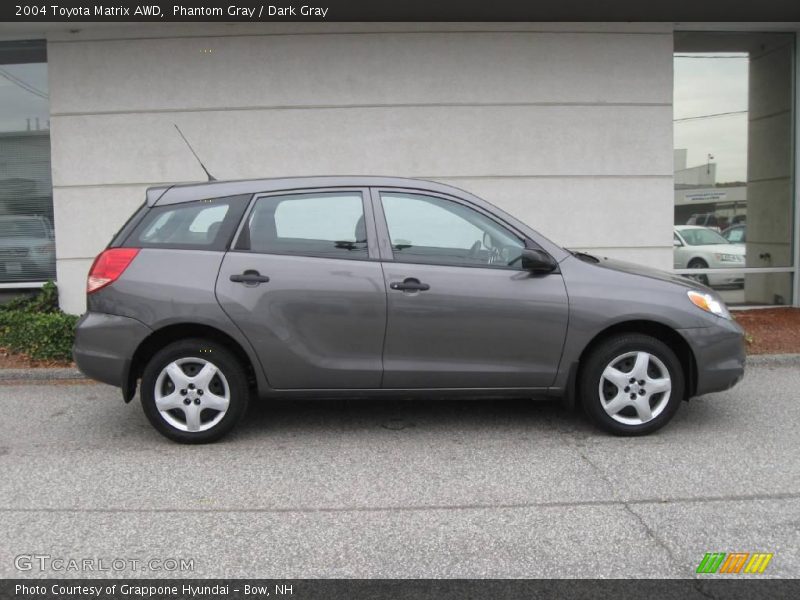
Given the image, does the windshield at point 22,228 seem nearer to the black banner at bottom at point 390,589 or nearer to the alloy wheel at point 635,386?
the black banner at bottom at point 390,589

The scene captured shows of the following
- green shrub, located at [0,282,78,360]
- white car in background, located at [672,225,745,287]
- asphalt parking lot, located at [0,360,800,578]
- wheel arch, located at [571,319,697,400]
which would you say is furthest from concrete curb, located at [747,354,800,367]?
green shrub, located at [0,282,78,360]

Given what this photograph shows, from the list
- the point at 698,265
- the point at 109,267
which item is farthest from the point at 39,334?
the point at 698,265

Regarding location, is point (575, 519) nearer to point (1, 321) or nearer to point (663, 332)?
point (663, 332)

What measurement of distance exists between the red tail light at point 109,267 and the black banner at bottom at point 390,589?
2.19m

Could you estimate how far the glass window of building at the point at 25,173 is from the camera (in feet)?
28.7

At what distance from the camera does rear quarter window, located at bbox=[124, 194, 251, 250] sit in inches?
193

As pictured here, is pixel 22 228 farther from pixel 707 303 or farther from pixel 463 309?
pixel 707 303

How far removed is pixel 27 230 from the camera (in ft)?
28.9

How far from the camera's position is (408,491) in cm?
414

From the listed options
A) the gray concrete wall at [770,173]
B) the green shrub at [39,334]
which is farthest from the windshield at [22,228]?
the gray concrete wall at [770,173]

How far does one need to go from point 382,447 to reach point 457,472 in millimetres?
680

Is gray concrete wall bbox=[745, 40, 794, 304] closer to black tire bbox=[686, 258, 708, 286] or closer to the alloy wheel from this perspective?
black tire bbox=[686, 258, 708, 286]

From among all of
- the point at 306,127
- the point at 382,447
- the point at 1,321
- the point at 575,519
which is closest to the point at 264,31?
the point at 306,127
